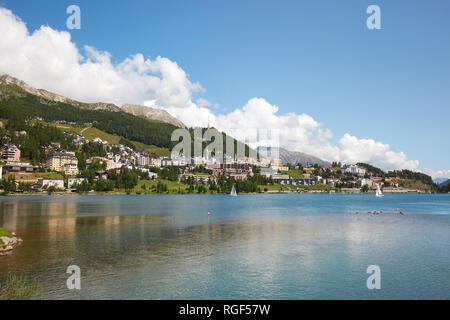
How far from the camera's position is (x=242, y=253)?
39375 millimetres

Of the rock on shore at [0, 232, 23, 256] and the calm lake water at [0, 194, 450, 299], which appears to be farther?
the rock on shore at [0, 232, 23, 256]

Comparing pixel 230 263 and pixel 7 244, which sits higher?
pixel 7 244

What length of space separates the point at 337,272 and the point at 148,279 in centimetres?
1778

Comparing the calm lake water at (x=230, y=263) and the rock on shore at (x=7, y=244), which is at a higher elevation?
the rock on shore at (x=7, y=244)

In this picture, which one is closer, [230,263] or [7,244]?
[230,263]

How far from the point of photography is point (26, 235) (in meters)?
49.3

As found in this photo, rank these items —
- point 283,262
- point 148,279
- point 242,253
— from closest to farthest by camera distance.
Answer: point 148,279 → point 283,262 → point 242,253

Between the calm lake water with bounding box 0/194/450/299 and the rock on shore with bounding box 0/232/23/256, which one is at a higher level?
the rock on shore with bounding box 0/232/23/256

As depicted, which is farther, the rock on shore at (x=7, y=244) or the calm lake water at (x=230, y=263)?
the rock on shore at (x=7, y=244)
